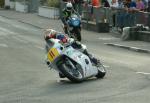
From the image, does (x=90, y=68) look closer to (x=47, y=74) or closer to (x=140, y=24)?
(x=47, y=74)

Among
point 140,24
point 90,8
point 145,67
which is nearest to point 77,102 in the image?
point 145,67

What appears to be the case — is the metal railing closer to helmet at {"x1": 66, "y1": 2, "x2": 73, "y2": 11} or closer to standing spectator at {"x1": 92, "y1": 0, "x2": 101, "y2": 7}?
standing spectator at {"x1": 92, "y1": 0, "x2": 101, "y2": 7}

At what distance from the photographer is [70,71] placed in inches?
532

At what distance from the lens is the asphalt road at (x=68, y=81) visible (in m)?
11.3

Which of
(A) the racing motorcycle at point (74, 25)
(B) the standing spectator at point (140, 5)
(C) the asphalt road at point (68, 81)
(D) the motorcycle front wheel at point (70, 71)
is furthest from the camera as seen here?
(B) the standing spectator at point (140, 5)

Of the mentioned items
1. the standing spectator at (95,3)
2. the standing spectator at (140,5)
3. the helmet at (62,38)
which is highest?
the helmet at (62,38)

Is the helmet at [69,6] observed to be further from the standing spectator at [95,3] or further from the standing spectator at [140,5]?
the standing spectator at [95,3]

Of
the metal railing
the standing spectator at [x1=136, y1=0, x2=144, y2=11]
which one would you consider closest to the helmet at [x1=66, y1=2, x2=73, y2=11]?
the metal railing

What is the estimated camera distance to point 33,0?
56500 millimetres

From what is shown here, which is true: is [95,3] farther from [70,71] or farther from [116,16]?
[70,71]

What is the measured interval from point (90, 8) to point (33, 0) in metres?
23.2

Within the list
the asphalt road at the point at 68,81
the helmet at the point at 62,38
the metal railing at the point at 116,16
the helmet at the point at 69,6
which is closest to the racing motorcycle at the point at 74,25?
the helmet at the point at 69,6

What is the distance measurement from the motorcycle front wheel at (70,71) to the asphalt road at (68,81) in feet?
0.44

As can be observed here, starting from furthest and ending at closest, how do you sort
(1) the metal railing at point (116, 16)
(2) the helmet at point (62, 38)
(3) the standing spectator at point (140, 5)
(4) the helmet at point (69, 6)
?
(3) the standing spectator at point (140, 5), (1) the metal railing at point (116, 16), (4) the helmet at point (69, 6), (2) the helmet at point (62, 38)
